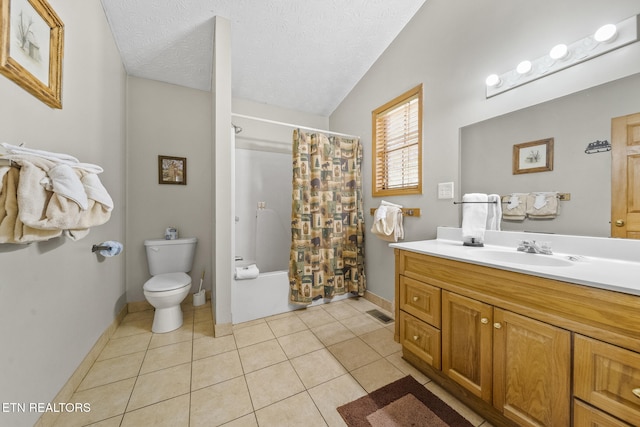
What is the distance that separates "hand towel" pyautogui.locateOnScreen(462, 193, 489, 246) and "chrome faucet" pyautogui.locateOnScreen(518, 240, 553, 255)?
216 millimetres

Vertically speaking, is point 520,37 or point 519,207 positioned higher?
point 520,37

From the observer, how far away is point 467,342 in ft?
3.78

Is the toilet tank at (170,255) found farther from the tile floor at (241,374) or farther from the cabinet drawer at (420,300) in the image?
the cabinet drawer at (420,300)

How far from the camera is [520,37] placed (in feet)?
4.47

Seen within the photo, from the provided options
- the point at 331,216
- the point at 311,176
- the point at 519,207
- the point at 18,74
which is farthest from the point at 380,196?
the point at 18,74

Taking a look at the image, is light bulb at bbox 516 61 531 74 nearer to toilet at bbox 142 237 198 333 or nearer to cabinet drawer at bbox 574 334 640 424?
cabinet drawer at bbox 574 334 640 424

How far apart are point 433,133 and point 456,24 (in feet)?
2.57

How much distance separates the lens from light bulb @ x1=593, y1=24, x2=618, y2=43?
1.04 metres

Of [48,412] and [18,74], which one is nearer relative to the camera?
[18,74]

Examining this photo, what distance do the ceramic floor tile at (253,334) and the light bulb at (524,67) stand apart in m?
2.48

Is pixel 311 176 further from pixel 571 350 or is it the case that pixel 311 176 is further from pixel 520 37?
pixel 571 350

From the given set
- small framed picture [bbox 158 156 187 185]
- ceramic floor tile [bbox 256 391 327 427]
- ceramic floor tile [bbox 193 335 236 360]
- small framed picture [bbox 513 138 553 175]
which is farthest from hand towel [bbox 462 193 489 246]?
small framed picture [bbox 158 156 187 185]

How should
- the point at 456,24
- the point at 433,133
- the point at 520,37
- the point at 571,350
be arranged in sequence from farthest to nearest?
the point at 433,133, the point at 456,24, the point at 520,37, the point at 571,350

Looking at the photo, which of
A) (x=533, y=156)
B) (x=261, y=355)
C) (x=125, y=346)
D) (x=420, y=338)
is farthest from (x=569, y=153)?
(x=125, y=346)
